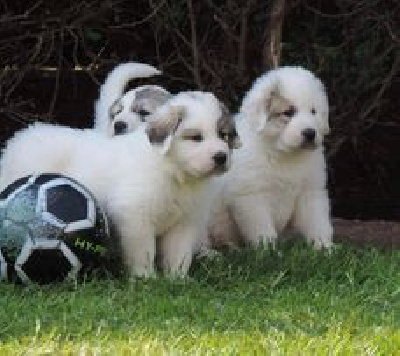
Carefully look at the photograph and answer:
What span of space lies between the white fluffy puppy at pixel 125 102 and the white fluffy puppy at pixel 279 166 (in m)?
0.61

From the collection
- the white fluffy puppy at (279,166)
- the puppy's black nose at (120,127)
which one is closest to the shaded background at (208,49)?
the white fluffy puppy at (279,166)

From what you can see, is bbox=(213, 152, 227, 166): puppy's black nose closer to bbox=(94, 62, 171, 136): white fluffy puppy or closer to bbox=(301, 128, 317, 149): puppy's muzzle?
bbox=(94, 62, 171, 136): white fluffy puppy

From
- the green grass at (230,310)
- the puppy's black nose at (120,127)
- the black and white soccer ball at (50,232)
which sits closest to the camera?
the green grass at (230,310)

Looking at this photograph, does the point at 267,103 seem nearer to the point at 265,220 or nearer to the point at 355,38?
the point at 265,220

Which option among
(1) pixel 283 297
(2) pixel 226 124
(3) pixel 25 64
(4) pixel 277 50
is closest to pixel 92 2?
(3) pixel 25 64

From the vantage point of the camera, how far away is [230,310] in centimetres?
587

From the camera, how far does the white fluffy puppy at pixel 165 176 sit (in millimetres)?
6730

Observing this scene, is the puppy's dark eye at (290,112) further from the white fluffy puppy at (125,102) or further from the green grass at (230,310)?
the green grass at (230,310)

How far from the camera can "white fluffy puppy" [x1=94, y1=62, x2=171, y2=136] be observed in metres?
7.73

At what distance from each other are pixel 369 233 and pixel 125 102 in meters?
2.43

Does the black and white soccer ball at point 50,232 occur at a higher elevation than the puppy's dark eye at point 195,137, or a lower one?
lower

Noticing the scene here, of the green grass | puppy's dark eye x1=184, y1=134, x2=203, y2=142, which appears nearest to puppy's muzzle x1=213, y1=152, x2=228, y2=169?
puppy's dark eye x1=184, y1=134, x2=203, y2=142

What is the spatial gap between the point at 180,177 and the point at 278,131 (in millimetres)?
1262

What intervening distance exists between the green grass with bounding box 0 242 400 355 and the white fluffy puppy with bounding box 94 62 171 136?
1016 millimetres
